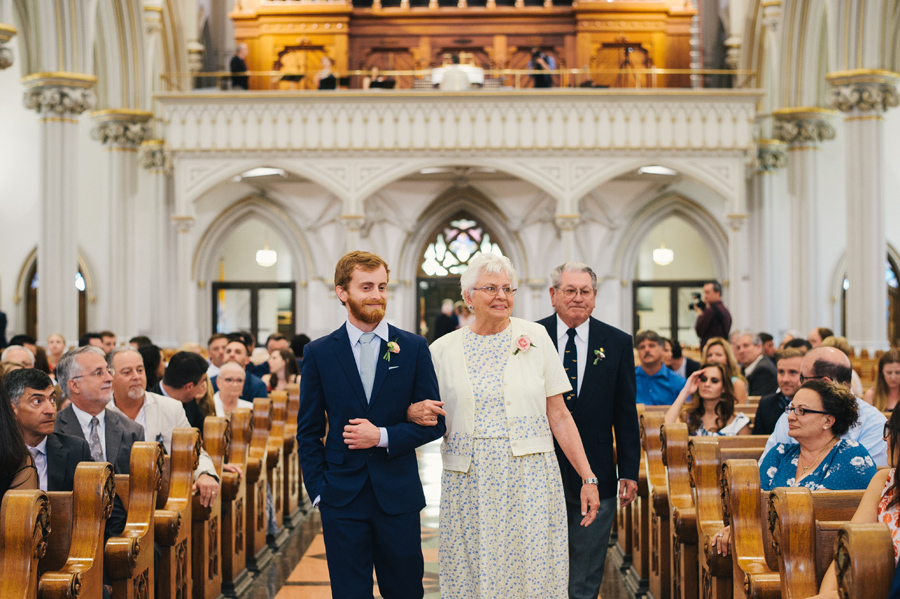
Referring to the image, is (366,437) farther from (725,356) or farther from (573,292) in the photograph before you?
(725,356)

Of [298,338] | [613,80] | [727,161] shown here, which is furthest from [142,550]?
[613,80]

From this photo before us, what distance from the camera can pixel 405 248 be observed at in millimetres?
17469

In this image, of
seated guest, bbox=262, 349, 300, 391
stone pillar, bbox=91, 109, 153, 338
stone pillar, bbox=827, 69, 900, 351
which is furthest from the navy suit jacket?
stone pillar, bbox=91, 109, 153, 338

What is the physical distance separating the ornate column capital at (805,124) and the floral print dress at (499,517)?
1324 centimetres

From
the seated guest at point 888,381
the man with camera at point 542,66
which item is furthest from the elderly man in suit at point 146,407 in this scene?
the man with camera at point 542,66

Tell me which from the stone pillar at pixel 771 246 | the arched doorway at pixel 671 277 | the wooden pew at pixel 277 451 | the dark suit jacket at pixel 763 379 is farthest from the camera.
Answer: the arched doorway at pixel 671 277

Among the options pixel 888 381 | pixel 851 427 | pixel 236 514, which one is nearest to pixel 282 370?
pixel 236 514

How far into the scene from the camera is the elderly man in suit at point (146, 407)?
4.57 metres

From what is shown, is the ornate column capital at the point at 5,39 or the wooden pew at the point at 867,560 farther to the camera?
the ornate column capital at the point at 5,39

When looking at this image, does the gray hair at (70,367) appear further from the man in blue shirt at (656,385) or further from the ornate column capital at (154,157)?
the ornate column capital at (154,157)

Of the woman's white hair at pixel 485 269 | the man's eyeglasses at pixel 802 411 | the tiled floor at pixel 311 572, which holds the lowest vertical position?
the tiled floor at pixel 311 572

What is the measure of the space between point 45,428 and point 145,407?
123 cm

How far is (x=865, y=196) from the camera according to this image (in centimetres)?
1234

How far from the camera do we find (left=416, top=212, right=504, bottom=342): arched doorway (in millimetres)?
17703
